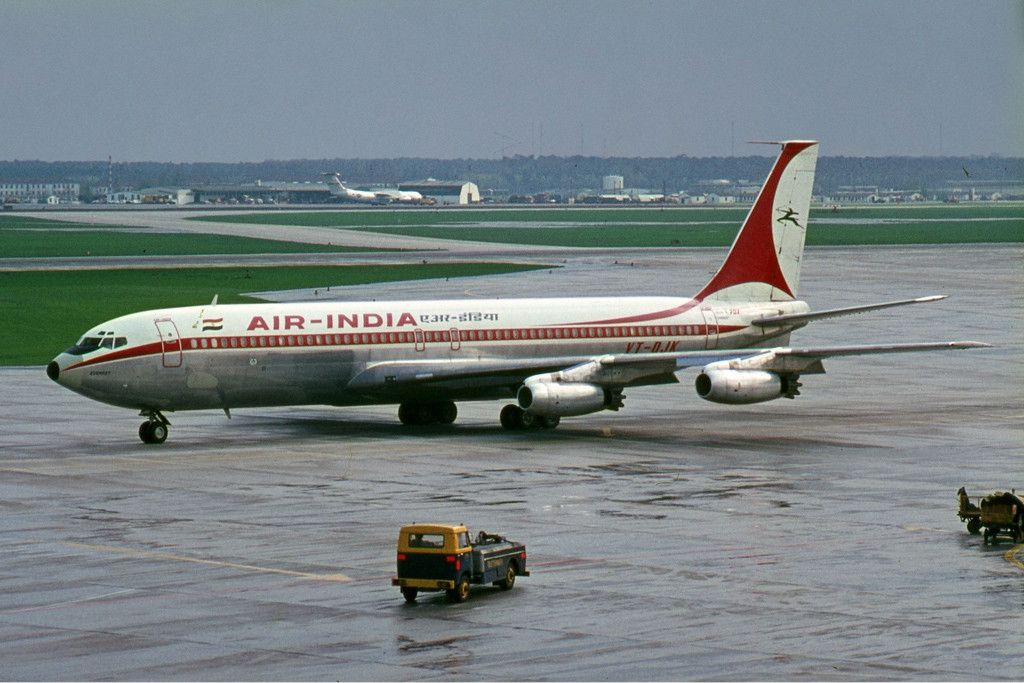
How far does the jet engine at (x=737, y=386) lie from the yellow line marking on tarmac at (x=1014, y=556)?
718 inches

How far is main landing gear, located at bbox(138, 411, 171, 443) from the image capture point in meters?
55.6

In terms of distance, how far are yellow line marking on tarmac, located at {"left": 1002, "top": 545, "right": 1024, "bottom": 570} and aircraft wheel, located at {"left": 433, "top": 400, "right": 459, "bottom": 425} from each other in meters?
26.6

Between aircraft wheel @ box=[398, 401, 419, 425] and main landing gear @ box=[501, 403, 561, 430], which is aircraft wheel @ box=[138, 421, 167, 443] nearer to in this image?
aircraft wheel @ box=[398, 401, 419, 425]

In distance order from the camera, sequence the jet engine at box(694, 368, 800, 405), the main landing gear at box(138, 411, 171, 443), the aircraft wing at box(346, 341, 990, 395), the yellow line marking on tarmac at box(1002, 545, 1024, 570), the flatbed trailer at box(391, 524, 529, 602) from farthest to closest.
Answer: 1. the aircraft wing at box(346, 341, 990, 395)
2. the main landing gear at box(138, 411, 171, 443)
3. the jet engine at box(694, 368, 800, 405)
4. the yellow line marking on tarmac at box(1002, 545, 1024, 570)
5. the flatbed trailer at box(391, 524, 529, 602)

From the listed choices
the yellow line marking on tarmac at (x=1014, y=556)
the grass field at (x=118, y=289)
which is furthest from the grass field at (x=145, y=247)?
the yellow line marking on tarmac at (x=1014, y=556)

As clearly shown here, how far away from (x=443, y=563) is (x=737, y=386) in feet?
81.9

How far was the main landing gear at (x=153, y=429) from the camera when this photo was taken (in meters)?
55.6

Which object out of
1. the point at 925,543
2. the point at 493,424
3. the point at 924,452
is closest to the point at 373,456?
the point at 493,424

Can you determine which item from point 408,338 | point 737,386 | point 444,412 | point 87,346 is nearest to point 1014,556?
point 737,386

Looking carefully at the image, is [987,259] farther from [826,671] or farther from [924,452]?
[826,671]

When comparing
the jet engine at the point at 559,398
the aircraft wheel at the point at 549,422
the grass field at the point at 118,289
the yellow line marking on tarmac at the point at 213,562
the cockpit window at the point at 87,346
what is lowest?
the yellow line marking on tarmac at the point at 213,562

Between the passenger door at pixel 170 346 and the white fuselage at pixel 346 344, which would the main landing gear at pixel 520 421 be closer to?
the white fuselage at pixel 346 344

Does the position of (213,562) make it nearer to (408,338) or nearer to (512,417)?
(408,338)

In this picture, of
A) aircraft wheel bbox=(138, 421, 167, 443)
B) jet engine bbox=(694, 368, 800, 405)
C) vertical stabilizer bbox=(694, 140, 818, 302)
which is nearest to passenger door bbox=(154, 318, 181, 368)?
aircraft wheel bbox=(138, 421, 167, 443)
